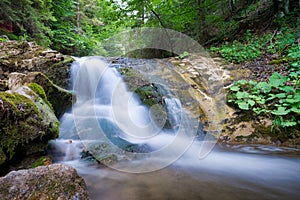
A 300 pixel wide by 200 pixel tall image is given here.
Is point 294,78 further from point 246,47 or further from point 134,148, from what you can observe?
point 134,148

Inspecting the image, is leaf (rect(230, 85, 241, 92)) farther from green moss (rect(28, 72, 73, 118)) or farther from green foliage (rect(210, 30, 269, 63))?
green moss (rect(28, 72, 73, 118))

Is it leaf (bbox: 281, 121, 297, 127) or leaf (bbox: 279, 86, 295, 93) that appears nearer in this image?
leaf (bbox: 281, 121, 297, 127)

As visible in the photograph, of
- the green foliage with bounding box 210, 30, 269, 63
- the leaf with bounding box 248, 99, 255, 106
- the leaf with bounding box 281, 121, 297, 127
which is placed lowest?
the leaf with bounding box 281, 121, 297, 127

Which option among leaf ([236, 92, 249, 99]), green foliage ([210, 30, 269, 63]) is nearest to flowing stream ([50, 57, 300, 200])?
leaf ([236, 92, 249, 99])

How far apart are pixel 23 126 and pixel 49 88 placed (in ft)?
5.85

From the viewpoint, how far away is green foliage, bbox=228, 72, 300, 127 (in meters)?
3.41

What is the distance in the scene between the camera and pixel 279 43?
5.45 meters

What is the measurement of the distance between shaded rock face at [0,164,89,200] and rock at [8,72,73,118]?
2536 mm

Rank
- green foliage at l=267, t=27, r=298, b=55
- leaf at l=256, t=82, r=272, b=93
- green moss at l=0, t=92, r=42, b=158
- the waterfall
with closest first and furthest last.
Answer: green moss at l=0, t=92, r=42, b=158
the waterfall
leaf at l=256, t=82, r=272, b=93
green foliage at l=267, t=27, r=298, b=55

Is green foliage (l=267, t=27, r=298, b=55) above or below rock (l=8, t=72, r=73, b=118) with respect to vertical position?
above

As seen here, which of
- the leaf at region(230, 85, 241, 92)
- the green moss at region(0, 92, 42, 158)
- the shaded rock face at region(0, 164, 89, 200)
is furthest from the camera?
the leaf at region(230, 85, 241, 92)

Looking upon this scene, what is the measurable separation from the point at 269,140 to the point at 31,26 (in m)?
8.67

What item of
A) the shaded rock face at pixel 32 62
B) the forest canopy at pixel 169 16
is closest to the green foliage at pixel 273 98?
the forest canopy at pixel 169 16

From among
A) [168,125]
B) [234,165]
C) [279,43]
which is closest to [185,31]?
[279,43]
